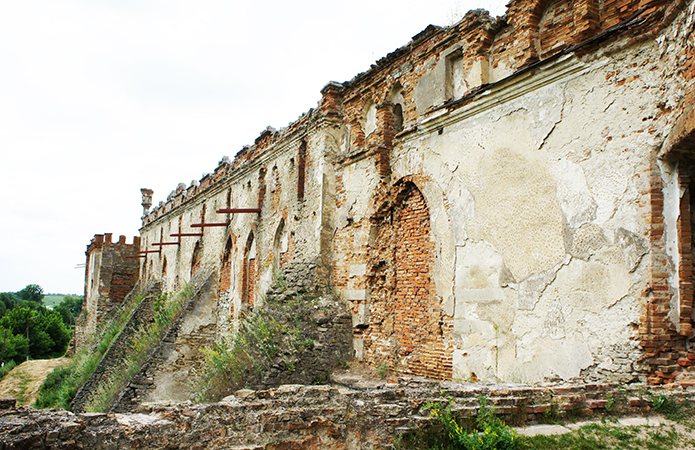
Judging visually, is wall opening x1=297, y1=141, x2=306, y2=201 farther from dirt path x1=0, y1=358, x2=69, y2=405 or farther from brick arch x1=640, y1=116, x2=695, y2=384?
dirt path x1=0, y1=358, x2=69, y2=405

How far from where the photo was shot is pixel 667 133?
15.5ft

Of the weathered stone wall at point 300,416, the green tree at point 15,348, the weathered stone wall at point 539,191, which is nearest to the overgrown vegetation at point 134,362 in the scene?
the weathered stone wall at point 539,191

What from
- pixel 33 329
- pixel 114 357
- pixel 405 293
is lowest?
pixel 33 329

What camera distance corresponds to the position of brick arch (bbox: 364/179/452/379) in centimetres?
734

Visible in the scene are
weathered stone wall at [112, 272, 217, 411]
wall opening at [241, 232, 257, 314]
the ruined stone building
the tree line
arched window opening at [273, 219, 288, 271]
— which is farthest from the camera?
the tree line

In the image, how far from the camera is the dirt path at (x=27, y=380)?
20.6 meters

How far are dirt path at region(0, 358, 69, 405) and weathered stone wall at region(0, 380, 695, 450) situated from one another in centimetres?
1955

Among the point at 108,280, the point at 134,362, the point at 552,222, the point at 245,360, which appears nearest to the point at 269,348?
the point at 245,360

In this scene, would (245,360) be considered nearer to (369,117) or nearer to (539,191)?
(369,117)

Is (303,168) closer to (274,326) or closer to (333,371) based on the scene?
(274,326)

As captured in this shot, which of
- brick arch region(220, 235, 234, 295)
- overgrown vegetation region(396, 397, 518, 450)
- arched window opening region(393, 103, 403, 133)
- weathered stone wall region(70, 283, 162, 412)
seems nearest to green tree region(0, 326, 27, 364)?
weathered stone wall region(70, 283, 162, 412)

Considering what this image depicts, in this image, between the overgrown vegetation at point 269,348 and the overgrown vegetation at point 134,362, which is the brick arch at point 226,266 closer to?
the overgrown vegetation at point 134,362

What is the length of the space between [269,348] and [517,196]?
4535mm

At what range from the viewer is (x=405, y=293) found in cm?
805
